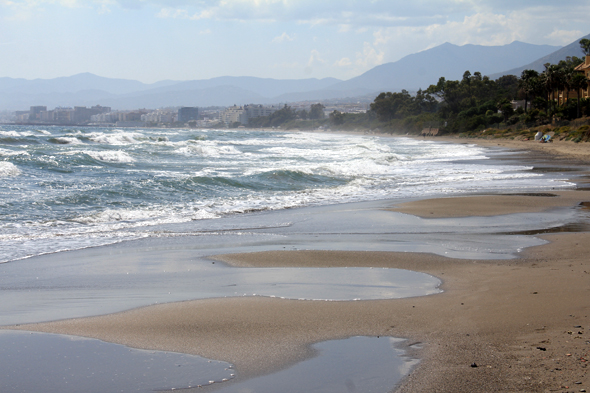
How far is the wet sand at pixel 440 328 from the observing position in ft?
11.1

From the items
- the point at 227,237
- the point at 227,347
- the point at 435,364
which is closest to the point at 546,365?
the point at 435,364

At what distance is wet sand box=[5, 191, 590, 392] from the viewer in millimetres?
3383

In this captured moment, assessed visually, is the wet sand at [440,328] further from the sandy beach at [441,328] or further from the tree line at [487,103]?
the tree line at [487,103]

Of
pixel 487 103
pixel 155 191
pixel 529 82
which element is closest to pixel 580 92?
pixel 529 82

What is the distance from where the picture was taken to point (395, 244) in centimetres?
801

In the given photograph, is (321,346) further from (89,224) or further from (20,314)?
(89,224)

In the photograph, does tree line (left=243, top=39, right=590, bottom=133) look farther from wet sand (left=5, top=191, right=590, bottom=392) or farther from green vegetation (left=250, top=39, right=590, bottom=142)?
wet sand (left=5, top=191, right=590, bottom=392)

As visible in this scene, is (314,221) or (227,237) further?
(314,221)

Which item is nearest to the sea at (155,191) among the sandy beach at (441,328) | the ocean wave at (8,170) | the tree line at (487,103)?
the ocean wave at (8,170)

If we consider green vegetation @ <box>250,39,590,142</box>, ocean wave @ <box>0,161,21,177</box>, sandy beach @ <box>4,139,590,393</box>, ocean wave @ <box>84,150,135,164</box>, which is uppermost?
green vegetation @ <box>250,39,590,142</box>

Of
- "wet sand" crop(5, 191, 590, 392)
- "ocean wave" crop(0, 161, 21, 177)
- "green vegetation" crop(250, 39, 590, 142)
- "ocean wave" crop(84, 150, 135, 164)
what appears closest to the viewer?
"wet sand" crop(5, 191, 590, 392)

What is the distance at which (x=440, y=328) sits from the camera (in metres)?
4.26

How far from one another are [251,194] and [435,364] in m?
11.4

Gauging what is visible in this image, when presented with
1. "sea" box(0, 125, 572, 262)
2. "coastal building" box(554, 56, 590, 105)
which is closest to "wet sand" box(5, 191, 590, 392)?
"sea" box(0, 125, 572, 262)
